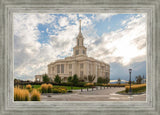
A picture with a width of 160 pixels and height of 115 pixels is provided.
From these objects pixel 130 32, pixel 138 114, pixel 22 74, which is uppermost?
pixel 130 32

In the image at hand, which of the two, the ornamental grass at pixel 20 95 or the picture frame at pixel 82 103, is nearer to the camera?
the picture frame at pixel 82 103

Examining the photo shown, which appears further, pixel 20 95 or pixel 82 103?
pixel 20 95

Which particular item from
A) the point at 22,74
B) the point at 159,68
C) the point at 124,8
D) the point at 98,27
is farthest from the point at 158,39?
the point at 22,74

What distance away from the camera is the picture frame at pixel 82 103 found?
2.50m

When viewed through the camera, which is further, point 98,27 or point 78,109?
point 98,27

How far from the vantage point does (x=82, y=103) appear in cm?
260

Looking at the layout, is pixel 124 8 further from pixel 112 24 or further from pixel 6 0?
pixel 6 0

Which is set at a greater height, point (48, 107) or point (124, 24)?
point (124, 24)

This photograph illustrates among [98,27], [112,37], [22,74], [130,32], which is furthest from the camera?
[112,37]

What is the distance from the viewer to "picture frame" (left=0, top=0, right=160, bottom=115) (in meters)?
2.50

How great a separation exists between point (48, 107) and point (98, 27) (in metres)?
3.56

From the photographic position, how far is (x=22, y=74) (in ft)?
12.0

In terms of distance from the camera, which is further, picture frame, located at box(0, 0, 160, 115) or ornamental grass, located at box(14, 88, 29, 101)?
ornamental grass, located at box(14, 88, 29, 101)

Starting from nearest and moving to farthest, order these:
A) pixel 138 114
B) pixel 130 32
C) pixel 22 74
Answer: pixel 138 114
pixel 22 74
pixel 130 32
